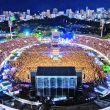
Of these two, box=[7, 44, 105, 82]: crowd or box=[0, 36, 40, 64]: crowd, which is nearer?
box=[7, 44, 105, 82]: crowd

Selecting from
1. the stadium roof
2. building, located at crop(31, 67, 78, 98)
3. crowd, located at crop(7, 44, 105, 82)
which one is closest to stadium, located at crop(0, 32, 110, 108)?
crowd, located at crop(7, 44, 105, 82)

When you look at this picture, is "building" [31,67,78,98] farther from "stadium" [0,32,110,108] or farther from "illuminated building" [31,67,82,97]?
"stadium" [0,32,110,108]

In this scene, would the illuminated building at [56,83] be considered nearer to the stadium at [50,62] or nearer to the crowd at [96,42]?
the stadium at [50,62]

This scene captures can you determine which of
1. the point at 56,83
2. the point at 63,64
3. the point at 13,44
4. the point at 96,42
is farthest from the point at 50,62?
the point at 96,42

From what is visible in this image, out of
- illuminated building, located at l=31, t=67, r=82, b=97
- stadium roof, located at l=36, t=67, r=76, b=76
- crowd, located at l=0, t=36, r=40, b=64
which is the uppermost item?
crowd, located at l=0, t=36, r=40, b=64

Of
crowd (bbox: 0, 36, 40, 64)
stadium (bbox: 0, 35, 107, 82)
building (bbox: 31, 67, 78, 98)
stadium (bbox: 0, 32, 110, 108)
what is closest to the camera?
building (bbox: 31, 67, 78, 98)

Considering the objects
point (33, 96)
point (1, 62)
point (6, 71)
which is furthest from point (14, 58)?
point (33, 96)

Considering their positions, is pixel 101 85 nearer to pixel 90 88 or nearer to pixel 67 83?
→ pixel 90 88
